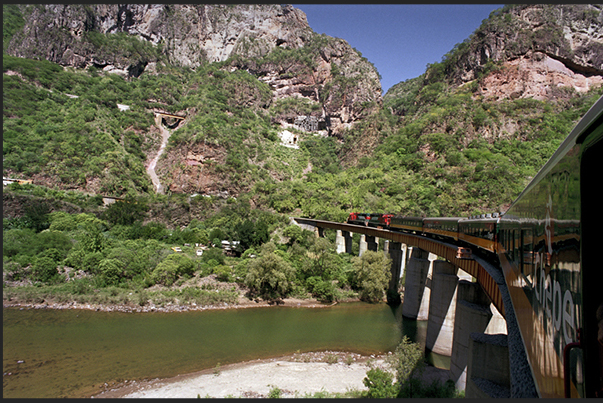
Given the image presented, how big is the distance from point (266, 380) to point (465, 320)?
10.6m

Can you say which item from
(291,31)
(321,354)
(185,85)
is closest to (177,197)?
(321,354)

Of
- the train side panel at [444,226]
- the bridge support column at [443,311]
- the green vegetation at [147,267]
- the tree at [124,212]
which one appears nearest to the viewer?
the train side panel at [444,226]

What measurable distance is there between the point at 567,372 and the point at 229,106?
91257mm

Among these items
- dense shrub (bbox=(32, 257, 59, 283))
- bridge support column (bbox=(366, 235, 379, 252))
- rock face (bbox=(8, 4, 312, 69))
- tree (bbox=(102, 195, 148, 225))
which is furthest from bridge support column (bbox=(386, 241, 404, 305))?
rock face (bbox=(8, 4, 312, 69))

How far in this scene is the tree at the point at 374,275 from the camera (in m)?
32.4

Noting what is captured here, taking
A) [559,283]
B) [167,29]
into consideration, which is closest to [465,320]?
[559,283]

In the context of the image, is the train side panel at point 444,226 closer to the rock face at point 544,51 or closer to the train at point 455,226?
the train at point 455,226

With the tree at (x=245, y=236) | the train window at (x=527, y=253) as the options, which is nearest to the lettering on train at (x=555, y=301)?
the train window at (x=527, y=253)

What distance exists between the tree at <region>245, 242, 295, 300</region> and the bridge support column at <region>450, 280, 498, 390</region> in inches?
684

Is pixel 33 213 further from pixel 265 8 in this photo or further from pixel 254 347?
pixel 265 8

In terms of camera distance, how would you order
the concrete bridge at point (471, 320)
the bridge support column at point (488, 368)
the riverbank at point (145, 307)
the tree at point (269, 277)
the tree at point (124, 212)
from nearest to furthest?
the concrete bridge at point (471, 320)
the bridge support column at point (488, 368)
the riverbank at point (145, 307)
the tree at point (269, 277)
the tree at point (124, 212)

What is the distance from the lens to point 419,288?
28.0 meters

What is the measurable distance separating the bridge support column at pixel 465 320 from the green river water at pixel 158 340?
20.6ft

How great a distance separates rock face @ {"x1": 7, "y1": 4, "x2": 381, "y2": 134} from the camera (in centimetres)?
8338
